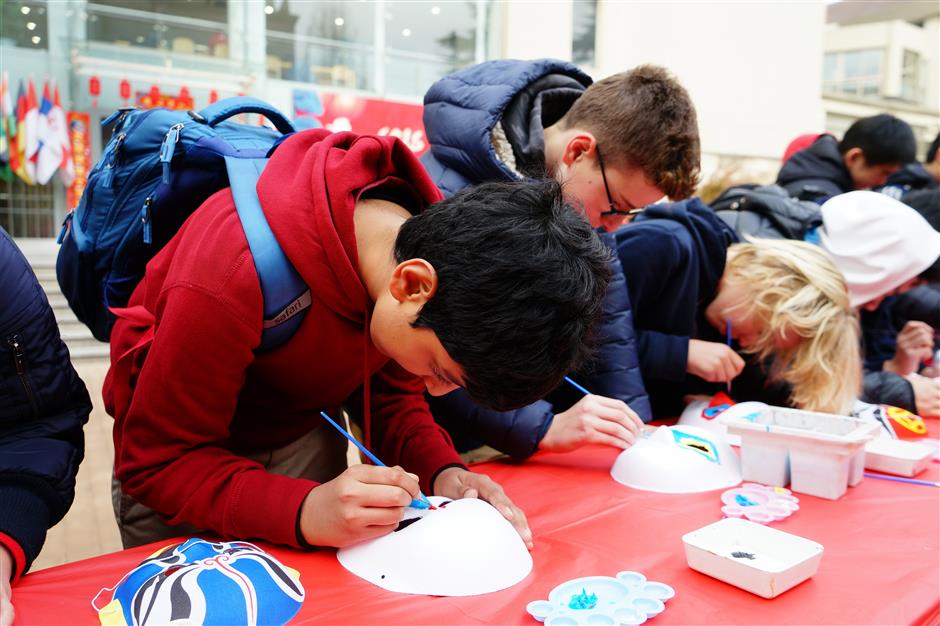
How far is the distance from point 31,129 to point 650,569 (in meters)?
6.52

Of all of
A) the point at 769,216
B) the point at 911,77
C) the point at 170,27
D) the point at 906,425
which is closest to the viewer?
the point at 906,425

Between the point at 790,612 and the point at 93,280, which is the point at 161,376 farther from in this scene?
the point at 790,612

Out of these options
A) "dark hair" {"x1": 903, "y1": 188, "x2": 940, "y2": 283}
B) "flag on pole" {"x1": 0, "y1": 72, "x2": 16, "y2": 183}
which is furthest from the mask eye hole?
"flag on pole" {"x1": 0, "y1": 72, "x2": 16, "y2": 183}

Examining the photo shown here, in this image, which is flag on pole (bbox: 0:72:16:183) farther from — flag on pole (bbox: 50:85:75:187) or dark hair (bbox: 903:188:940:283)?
dark hair (bbox: 903:188:940:283)

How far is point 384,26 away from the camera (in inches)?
246

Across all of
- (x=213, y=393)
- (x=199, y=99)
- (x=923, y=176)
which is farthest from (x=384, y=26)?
(x=213, y=393)

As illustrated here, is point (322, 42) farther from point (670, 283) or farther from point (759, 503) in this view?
point (759, 503)

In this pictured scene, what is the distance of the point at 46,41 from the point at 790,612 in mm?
6976

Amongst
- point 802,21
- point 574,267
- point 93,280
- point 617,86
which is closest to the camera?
point 574,267

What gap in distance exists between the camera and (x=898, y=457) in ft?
3.79

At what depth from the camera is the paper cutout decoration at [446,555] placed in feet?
2.36

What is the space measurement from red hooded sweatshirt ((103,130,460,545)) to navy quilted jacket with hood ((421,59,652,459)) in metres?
0.36

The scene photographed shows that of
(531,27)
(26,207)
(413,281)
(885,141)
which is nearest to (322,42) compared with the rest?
(531,27)

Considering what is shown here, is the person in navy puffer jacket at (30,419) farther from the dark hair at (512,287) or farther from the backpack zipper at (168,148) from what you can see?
the dark hair at (512,287)
